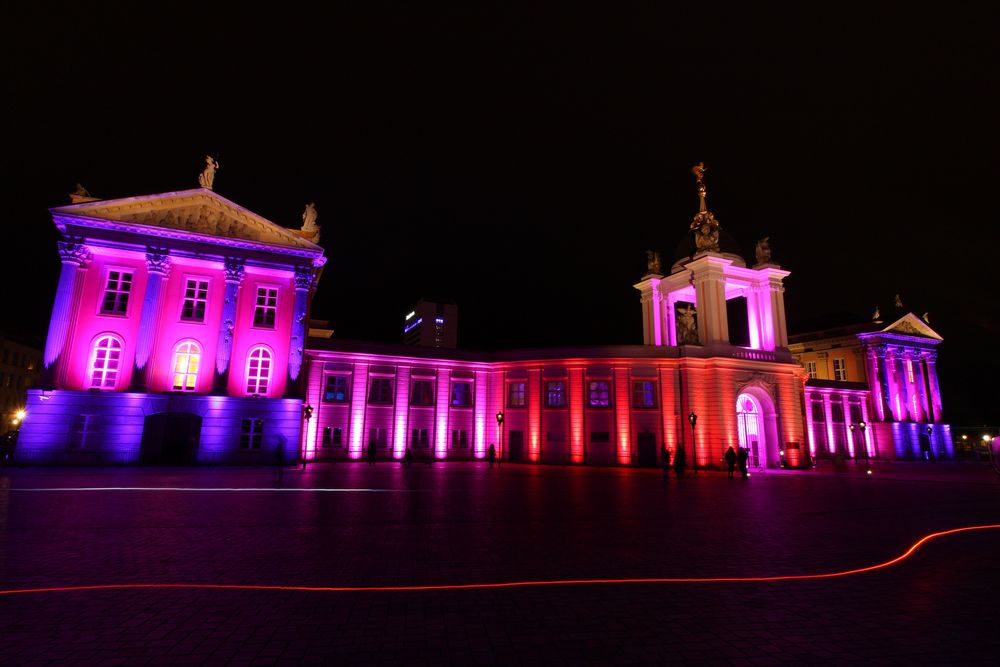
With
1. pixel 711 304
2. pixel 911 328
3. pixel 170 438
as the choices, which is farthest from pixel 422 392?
pixel 911 328

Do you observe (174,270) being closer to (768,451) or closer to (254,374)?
(254,374)

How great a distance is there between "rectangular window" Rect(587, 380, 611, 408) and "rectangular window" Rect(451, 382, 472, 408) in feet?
33.2

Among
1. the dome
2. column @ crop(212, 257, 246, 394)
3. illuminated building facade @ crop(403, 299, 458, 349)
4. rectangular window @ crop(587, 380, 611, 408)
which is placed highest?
illuminated building facade @ crop(403, 299, 458, 349)

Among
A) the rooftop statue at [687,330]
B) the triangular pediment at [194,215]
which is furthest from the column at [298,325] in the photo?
the rooftop statue at [687,330]

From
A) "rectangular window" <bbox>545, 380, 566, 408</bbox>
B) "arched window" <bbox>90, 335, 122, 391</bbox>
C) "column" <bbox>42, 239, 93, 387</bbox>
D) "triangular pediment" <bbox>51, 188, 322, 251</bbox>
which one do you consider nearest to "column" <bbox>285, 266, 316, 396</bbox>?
"triangular pediment" <bbox>51, 188, 322, 251</bbox>

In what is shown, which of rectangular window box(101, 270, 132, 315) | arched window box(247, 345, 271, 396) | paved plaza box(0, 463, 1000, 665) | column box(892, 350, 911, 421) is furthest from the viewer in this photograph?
column box(892, 350, 911, 421)

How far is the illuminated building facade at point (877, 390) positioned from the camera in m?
55.2

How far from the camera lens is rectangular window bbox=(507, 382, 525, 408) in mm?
42062

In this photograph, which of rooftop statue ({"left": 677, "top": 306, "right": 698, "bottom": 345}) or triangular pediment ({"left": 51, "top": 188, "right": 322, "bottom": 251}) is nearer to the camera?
triangular pediment ({"left": 51, "top": 188, "right": 322, "bottom": 251})

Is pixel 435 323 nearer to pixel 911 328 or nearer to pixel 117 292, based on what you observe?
pixel 911 328

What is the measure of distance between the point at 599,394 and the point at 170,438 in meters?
30.2

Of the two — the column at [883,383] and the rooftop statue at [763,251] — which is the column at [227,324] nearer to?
the rooftop statue at [763,251]

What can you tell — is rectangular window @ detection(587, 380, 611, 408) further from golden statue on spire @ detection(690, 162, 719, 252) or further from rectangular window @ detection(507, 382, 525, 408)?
golden statue on spire @ detection(690, 162, 719, 252)

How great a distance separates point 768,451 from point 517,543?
38386mm
